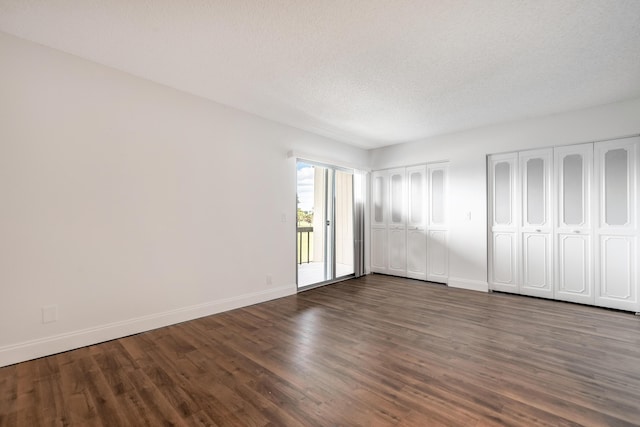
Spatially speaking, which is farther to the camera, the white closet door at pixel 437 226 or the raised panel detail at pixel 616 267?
the white closet door at pixel 437 226

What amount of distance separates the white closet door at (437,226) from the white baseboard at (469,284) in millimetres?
134

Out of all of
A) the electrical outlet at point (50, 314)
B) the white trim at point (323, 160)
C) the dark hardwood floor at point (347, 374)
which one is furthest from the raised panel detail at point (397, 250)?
the electrical outlet at point (50, 314)

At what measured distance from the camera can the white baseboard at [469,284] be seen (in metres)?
4.75

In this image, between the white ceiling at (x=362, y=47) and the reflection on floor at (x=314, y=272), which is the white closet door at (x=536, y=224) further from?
the reflection on floor at (x=314, y=272)

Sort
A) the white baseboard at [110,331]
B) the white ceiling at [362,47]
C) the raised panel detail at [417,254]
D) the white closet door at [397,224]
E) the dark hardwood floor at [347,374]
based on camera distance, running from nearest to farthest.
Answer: the dark hardwood floor at [347,374] → the white ceiling at [362,47] → the white baseboard at [110,331] → the raised panel detail at [417,254] → the white closet door at [397,224]

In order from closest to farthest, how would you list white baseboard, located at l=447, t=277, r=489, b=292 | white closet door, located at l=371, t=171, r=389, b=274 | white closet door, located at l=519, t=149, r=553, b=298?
white closet door, located at l=519, t=149, r=553, b=298 < white baseboard, located at l=447, t=277, r=489, b=292 < white closet door, located at l=371, t=171, r=389, b=274

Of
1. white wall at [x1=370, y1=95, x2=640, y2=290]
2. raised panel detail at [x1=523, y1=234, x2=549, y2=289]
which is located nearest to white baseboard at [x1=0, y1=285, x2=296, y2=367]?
white wall at [x1=370, y1=95, x2=640, y2=290]

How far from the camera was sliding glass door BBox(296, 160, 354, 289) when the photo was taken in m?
5.19

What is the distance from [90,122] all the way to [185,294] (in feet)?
6.56

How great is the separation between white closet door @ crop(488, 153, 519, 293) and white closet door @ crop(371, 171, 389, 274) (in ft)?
6.25

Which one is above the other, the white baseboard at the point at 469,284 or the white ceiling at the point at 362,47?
the white ceiling at the point at 362,47

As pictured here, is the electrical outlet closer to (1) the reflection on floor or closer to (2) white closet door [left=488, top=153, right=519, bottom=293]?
(1) the reflection on floor

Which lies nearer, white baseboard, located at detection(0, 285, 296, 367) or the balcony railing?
white baseboard, located at detection(0, 285, 296, 367)

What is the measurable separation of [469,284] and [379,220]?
205 cm
